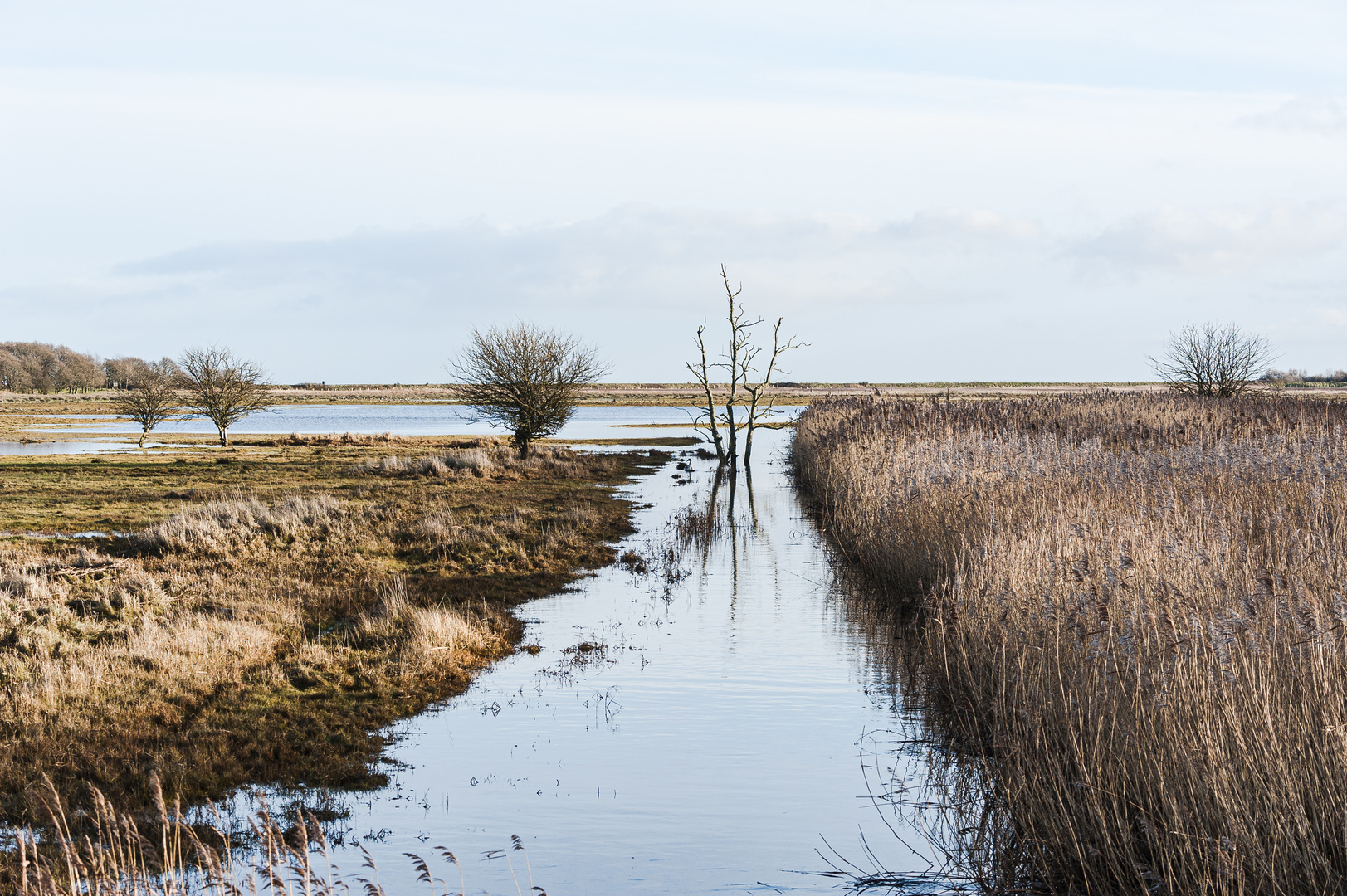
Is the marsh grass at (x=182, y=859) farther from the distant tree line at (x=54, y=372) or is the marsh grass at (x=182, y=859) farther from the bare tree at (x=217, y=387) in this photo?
the distant tree line at (x=54, y=372)

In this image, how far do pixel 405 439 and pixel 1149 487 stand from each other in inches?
1925

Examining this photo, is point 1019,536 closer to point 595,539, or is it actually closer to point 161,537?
point 595,539

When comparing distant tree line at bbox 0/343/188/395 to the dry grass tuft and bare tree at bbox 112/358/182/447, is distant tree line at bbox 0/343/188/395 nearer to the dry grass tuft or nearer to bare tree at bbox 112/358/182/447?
bare tree at bbox 112/358/182/447

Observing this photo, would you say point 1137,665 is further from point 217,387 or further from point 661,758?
point 217,387

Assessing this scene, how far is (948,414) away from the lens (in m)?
29.3

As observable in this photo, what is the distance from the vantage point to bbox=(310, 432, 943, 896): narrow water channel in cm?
670

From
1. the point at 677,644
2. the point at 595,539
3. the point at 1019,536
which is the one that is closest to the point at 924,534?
the point at 1019,536

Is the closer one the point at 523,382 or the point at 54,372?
the point at 523,382

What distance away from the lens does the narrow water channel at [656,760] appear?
6703 millimetres

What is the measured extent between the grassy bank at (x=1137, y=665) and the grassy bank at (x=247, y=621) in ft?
17.0

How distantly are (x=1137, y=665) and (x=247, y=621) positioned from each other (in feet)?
36.9

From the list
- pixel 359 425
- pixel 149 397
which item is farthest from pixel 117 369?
pixel 149 397

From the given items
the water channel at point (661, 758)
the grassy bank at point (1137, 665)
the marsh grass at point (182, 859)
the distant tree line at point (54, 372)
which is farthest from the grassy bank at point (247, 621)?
the distant tree line at point (54, 372)

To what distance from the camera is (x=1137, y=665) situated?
6090 millimetres
